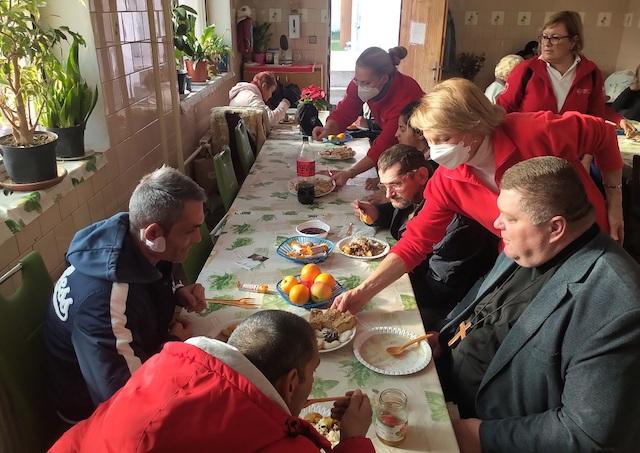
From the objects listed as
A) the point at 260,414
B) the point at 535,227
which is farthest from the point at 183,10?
the point at 260,414

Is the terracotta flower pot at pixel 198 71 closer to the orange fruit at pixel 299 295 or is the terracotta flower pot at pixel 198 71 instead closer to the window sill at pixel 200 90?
the window sill at pixel 200 90

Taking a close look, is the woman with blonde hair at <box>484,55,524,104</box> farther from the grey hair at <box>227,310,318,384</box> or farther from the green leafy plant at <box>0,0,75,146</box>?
the grey hair at <box>227,310,318,384</box>

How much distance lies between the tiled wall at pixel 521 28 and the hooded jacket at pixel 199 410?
19.5 ft

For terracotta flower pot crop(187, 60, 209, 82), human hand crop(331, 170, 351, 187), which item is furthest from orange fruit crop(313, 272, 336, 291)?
terracotta flower pot crop(187, 60, 209, 82)

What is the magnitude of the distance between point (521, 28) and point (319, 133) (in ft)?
12.0

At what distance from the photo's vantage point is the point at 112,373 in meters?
1.24

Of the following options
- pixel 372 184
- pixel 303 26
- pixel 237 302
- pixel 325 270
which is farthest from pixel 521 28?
pixel 237 302

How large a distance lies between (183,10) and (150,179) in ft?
8.85

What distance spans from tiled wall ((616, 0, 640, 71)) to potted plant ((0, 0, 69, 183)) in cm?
607

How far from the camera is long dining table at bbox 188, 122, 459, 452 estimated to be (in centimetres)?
121

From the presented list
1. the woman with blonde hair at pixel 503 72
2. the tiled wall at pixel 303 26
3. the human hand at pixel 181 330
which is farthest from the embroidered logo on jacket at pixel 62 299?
the tiled wall at pixel 303 26

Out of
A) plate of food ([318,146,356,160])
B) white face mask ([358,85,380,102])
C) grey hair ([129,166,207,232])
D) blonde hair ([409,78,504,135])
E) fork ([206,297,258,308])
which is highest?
blonde hair ([409,78,504,135])

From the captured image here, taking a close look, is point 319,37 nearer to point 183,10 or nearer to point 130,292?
point 183,10

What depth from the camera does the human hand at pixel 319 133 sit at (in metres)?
3.62
